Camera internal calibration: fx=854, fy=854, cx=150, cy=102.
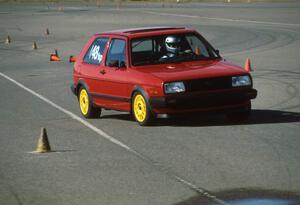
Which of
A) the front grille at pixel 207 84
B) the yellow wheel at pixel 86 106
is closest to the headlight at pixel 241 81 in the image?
the front grille at pixel 207 84

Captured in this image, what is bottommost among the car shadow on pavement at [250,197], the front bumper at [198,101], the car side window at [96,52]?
the front bumper at [198,101]

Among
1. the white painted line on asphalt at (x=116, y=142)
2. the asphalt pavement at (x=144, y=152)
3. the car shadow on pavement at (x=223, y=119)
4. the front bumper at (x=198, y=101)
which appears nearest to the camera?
the white painted line on asphalt at (x=116, y=142)

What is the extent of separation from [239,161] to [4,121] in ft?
19.8

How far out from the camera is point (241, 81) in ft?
42.0

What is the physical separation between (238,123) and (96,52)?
10.2 feet

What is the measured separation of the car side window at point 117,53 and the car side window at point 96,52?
0.81ft

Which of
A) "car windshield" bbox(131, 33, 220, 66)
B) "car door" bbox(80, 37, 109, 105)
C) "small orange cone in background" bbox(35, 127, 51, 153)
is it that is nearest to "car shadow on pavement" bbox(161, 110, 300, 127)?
"car windshield" bbox(131, 33, 220, 66)

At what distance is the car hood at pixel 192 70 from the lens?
Answer: 1254 cm

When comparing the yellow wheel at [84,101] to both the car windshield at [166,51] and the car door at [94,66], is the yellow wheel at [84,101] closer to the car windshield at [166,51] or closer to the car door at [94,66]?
the car door at [94,66]

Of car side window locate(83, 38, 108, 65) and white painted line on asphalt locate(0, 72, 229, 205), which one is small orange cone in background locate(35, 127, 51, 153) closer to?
white painted line on asphalt locate(0, 72, 229, 205)

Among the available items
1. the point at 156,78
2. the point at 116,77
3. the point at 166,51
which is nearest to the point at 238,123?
the point at 156,78

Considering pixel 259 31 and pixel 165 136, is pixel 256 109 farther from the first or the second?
pixel 259 31

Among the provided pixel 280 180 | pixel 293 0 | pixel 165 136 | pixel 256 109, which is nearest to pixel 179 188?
pixel 280 180

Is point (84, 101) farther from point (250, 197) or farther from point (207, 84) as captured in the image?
point (250, 197)
